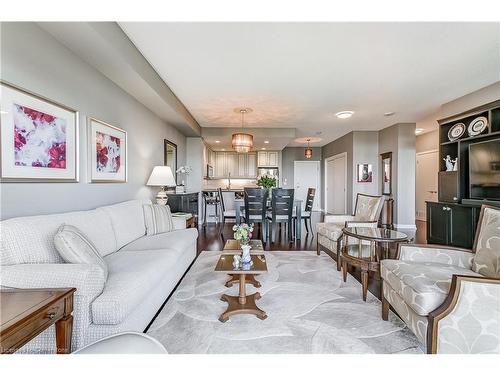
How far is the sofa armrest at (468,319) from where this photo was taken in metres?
1.18

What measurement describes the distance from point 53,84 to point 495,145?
5231 millimetres

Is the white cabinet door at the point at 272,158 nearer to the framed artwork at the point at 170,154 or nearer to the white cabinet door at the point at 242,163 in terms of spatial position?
the white cabinet door at the point at 242,163

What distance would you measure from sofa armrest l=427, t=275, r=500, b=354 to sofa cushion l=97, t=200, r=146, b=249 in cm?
256

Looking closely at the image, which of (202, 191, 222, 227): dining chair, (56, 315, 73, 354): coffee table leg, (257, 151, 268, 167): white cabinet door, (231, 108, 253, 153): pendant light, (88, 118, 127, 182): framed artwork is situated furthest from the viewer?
(257, 151, 268, 167): white cabinet door

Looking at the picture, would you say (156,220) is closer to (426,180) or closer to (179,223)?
(179,223)

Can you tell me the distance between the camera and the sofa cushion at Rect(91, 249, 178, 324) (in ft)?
4.22

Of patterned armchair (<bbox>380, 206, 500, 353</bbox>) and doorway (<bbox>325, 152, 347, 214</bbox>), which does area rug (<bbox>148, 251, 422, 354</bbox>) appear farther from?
doorway (<bbox>325, 152, 347, 214</bbox>)

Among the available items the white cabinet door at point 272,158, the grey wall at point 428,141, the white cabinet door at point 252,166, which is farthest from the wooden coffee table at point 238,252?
the grey wall at point 428,141

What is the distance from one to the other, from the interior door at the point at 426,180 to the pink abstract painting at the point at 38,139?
8047 mm

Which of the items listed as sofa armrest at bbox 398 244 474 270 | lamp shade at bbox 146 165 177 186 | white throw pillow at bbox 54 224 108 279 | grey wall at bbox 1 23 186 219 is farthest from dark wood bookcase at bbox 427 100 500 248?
grey wall at bbox 1 23 186 219

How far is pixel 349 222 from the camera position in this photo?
9.77ft

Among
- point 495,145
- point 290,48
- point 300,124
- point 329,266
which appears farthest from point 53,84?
point 495,145

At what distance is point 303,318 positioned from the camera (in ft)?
6.11
